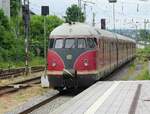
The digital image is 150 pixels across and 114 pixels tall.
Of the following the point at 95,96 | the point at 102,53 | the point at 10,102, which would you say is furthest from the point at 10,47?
the point at 95,96

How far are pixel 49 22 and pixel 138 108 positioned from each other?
69.8m

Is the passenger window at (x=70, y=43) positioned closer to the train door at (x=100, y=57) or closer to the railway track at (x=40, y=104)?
the train door at (x=100, y=57)

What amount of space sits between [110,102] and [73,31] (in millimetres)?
7990

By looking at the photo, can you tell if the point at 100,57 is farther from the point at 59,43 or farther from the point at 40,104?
the point at 40,104

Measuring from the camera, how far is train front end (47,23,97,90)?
20750 mm

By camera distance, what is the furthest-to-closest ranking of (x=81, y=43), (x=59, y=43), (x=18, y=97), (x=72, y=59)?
1. (x=59, y=43)
2. (x=81, y=43)
3. (x=72, y=59)
4. (x=18, y=97)

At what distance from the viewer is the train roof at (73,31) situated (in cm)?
2156

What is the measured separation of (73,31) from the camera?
21672 millimetres

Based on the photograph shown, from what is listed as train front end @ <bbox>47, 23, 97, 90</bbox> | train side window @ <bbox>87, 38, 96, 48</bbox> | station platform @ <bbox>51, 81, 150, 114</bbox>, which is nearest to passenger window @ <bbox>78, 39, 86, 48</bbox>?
train front end @ <bbox>47, 23, 97, 90</bbox>

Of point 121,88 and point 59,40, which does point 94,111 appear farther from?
point 59,40

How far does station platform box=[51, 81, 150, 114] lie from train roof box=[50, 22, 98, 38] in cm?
375

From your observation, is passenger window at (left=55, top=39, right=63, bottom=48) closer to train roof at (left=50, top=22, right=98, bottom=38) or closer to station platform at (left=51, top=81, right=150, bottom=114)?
train roof at (left=50, top=22, right=98, bottom=38)

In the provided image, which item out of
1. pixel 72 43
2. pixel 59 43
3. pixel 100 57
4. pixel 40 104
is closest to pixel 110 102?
pixel 40 104

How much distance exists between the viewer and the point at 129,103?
45.0ft
